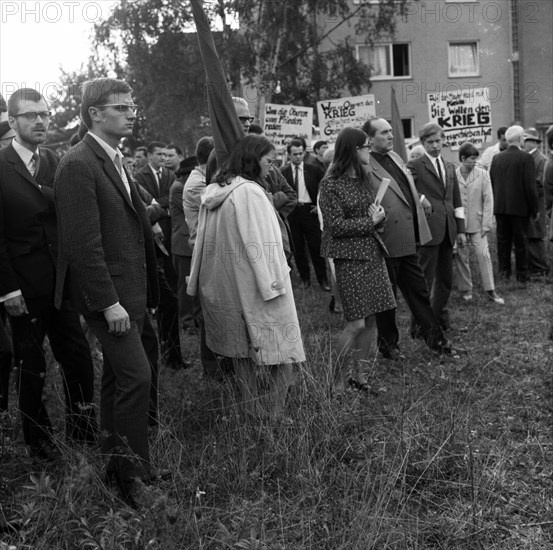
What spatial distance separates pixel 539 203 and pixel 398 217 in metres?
6.57

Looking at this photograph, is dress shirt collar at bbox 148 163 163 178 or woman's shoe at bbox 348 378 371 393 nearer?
woman's shoe at bbox 348 378 371 393

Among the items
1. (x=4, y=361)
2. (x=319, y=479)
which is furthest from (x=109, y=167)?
(x=319, y=479)

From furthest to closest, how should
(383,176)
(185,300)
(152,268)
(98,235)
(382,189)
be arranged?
(185,300) → (383,176) → (382,189) → (152,268) → (98,235)

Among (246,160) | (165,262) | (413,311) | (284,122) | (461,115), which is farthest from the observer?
(284,122)

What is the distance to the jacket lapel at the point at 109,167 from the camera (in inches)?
Answer: 165

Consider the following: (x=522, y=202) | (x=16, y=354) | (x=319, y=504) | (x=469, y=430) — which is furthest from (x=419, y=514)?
(x=522, y=202)

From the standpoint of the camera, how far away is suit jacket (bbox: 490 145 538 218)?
12656mm

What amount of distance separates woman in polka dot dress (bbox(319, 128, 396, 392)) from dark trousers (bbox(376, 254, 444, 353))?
119cm

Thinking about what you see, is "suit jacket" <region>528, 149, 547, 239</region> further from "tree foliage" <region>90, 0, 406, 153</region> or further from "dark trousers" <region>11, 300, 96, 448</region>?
"tree foliage" <region>90, 0, 406, 153</region>

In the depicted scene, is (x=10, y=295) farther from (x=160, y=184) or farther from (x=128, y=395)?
(x=160, y=184)

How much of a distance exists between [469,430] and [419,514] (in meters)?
0.95

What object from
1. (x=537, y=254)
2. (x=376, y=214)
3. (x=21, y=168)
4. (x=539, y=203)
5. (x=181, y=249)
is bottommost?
(x=537, y=254)

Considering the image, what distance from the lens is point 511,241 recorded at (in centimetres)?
1304

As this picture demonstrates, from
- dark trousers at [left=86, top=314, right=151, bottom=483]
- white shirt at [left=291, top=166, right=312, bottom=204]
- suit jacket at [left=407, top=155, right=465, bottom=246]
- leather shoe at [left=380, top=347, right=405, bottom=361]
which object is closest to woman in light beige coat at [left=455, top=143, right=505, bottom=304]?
white shirt at [left=291, top=166, right=312, bottom=204]
